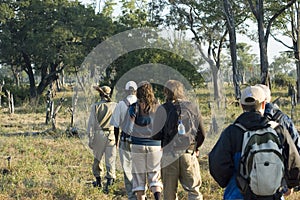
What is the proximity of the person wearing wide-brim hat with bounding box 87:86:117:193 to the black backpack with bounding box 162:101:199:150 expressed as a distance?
2093 mm

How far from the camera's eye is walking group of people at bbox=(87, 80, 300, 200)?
2916 mm

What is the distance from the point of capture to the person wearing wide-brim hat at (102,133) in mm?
6484

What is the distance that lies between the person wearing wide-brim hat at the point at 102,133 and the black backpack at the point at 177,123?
6.87ft

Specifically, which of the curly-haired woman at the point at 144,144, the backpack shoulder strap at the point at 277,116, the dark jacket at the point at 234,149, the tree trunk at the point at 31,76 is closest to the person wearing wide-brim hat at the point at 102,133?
the curly-haired woman at the point at 144,144

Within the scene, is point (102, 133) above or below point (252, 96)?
below

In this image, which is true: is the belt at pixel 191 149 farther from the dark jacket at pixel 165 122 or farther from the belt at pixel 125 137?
the belt at pixel 125 137

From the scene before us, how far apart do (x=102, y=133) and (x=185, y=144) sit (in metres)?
2.27

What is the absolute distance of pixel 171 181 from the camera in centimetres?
465

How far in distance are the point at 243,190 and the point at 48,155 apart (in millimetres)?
6613

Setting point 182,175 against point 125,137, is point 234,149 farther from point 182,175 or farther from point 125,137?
point 125,137

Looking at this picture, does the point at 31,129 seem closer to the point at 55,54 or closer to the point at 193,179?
the point at 193,179

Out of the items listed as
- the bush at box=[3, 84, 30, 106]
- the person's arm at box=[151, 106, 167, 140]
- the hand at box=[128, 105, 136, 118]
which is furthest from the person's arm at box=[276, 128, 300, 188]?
the bush at box=[3, 84, 30, 106]

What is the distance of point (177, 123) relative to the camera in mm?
4504

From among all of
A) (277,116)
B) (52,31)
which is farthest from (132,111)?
(52,31)
